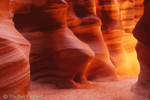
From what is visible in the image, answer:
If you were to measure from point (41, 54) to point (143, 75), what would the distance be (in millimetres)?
3492

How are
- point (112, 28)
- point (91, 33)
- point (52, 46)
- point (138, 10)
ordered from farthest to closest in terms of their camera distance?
point (138, 10) < point (112, 28) < point (91, 33) < point (52, 46)

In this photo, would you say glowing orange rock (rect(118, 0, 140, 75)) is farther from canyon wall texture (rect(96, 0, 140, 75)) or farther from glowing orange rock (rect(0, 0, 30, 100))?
glowing orange rock (rect(0, 0, 30, 100))

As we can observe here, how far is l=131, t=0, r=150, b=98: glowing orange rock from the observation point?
4406 millimetres

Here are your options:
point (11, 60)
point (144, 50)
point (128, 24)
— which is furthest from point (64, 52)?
point (128, 24)

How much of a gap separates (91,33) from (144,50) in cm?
430

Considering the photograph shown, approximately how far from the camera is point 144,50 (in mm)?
4844

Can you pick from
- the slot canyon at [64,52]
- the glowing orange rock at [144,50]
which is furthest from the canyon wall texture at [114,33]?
the glowing orange rock at [144,50]

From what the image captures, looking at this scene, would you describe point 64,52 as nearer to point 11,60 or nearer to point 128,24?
point 11,60

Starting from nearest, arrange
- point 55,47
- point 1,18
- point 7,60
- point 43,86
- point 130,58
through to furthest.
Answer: point 7,60 → point 1,18 → point 43,86 → point 55,47 → point 130,58

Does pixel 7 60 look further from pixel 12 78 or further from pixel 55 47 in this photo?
→ pixel 55 47

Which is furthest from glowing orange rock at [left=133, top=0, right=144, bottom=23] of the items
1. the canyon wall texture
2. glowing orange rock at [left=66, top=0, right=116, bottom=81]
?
glowing orange rock at [left=66, top=0, right=116, bottom=81]

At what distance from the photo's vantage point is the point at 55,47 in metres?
6.29

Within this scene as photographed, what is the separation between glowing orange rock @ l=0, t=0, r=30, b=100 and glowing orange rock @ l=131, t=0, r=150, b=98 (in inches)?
114

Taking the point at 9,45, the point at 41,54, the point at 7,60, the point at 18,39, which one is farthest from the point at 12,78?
the point at 41,54
